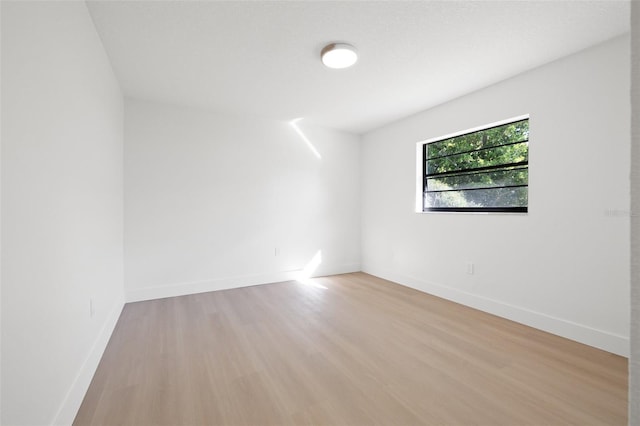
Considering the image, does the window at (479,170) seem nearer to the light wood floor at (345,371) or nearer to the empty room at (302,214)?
the empty room at (302,214)

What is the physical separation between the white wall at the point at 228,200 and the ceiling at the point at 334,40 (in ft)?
1.91

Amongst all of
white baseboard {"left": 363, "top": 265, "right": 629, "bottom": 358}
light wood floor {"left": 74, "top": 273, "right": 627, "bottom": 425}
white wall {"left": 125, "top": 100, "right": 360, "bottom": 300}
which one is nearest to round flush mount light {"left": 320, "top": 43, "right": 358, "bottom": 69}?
white wall {"left": 125, "top": 100, "right": 360, "bottom": 300}

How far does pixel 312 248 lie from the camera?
4.55 meters

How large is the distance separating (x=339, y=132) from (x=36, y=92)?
396cm

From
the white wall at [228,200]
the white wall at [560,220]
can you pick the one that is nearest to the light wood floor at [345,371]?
the white wall at [560,220]

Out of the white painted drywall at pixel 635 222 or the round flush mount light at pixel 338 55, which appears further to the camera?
the round flush mount light at pixel 338 55

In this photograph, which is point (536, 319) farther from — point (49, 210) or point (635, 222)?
point (49, 210)

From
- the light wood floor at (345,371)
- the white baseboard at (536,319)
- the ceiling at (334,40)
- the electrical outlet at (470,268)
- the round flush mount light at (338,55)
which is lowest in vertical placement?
the light wood floor at (345,371)

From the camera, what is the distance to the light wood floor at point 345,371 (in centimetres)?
157

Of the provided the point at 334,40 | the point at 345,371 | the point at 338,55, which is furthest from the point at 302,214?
the point at 345,371

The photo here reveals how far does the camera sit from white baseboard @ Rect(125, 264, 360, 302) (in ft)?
11.1

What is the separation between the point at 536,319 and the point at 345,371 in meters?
1.93

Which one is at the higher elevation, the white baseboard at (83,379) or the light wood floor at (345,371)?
the white baseboard at (83,379)

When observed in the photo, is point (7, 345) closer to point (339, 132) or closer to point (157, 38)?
point (157, 38)
